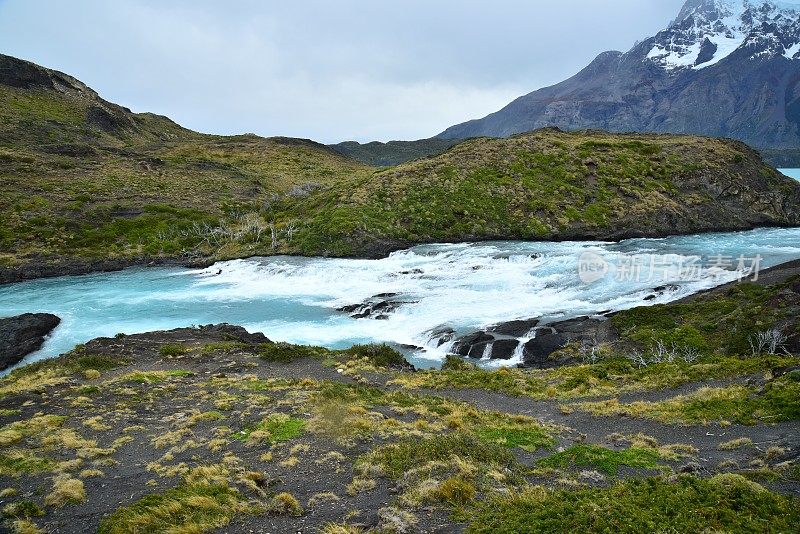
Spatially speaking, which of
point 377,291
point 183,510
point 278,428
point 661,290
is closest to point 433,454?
point 183,510

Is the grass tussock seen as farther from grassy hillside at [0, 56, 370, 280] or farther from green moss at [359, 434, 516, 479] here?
grassy hillside at [0, 56, 370, 280]

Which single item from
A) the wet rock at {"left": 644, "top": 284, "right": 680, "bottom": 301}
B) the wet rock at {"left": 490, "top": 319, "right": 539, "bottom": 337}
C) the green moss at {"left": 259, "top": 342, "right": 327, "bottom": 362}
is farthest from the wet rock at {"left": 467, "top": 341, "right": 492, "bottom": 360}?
the wet rock at {"left": 644, "top": 284, "right": 680, "bottom": 301}

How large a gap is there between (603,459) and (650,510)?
13.8 feet

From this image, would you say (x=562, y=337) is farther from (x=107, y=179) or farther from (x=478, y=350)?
(x=107, y=179)

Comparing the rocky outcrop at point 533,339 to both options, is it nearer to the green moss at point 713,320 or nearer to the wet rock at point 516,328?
the wet rock at point 516,328

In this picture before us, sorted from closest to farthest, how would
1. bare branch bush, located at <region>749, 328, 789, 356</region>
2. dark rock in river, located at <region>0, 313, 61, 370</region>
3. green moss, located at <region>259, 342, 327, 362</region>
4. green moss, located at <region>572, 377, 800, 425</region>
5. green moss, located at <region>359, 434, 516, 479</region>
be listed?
green moss, located at <region>359, 434, 516, 479</region>
green moss, located at <region>572, 377, 800, 425</region>
bare branch bush, located at <region>749, 328, 789, 356</region>
green moss, located at <region>259, 342, 327, 362</region>
dark rock in river, located at <region>0, 313, 61, 370</region>

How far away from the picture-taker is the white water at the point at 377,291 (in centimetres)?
3762

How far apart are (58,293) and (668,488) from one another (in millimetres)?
60837

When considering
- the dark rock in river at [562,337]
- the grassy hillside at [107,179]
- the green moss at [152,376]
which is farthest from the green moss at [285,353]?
the grassy hillside at [107,179]

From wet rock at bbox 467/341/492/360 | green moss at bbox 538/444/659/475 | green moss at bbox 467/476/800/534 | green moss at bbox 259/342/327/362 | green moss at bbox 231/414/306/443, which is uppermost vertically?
green moss at bbox 467/476/800/534

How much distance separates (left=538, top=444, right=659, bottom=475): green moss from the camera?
476 inches

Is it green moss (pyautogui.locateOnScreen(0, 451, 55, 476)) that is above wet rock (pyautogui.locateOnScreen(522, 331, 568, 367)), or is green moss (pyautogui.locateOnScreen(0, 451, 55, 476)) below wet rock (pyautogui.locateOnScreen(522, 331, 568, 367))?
above

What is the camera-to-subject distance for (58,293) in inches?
2100

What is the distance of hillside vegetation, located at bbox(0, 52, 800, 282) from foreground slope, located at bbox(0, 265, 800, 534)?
40.5m
